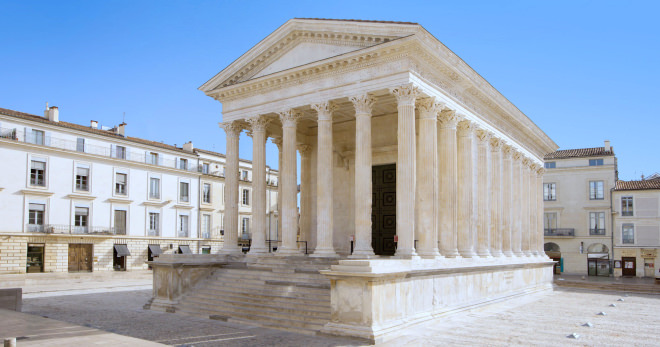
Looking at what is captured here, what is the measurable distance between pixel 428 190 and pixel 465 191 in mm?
3300

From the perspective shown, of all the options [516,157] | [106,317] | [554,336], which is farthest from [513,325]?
[516,157]

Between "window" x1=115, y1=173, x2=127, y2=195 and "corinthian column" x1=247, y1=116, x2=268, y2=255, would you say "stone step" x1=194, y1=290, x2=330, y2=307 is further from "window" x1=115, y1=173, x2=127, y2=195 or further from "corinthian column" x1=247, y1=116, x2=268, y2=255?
"window" x1=115, y1=173, x2=127, y2=195

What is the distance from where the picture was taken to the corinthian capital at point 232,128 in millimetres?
22203

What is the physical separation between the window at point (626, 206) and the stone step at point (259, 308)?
126ft

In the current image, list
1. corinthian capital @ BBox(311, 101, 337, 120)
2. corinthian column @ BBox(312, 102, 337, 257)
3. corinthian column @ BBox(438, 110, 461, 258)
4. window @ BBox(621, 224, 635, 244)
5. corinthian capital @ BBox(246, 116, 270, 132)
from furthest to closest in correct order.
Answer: window @ BBox(621, 224, 635, 244)
corinthian capital @ BBox(246, 116, 270, 132)
corinthian capital @ BBox(311, 101, 337, 120)
corinthian column @ BBox(438, 110, 461, 258)
corinthian column @ BBox(312, 102, 337, 257)

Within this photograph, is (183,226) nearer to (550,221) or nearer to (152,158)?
(152,158)

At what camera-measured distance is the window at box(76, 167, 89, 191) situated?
40094 millimetres

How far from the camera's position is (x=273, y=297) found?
16.4 m

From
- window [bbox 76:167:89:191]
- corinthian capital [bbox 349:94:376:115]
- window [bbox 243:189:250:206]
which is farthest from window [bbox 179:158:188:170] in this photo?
corinthian capital [bbox 349:94:376:115]

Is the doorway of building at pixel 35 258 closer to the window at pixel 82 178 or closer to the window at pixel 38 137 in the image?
the window at pixel 82 178

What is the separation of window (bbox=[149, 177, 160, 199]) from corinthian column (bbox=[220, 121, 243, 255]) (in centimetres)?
2514

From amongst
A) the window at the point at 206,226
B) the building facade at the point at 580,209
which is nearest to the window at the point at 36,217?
the window at the point at 206,226

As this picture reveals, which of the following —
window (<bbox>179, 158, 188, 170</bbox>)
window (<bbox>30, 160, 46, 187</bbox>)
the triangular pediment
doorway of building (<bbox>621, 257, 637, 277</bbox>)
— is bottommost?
doorway of building (<bbox>621, 257, 637, 277</bbox>)

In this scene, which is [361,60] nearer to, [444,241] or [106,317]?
[444,241]
